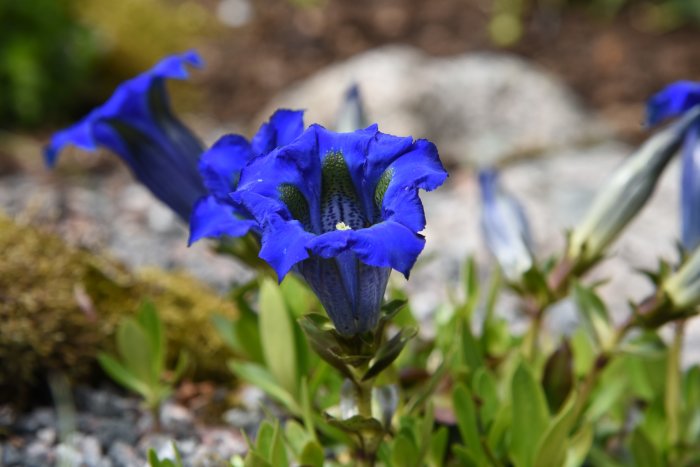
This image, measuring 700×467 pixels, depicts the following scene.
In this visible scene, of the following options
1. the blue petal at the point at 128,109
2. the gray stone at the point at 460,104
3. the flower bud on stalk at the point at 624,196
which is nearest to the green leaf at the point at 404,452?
the flower bud on stalk at the point at 624,196

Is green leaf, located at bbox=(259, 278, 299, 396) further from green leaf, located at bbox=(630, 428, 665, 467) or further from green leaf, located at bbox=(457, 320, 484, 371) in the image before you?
green leaf, located at bbox=(630, 428, 665, 467)

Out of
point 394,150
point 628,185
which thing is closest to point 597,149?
point 628,185

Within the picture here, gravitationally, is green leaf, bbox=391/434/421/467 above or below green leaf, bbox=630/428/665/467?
above

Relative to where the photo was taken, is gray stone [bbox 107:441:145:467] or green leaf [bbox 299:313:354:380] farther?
gray stone [bbox 107:441:145:467]

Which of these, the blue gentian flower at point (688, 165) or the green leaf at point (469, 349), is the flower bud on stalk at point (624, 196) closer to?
the blue gentian flower at point (688, 165)

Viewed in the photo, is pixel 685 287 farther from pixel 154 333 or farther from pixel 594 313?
pixel 154 333

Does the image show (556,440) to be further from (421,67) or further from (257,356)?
(421,67)

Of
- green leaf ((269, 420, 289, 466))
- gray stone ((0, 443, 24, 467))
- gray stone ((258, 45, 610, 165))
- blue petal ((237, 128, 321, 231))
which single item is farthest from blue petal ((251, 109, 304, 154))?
gray stone ((258, 45, 610, 165))
